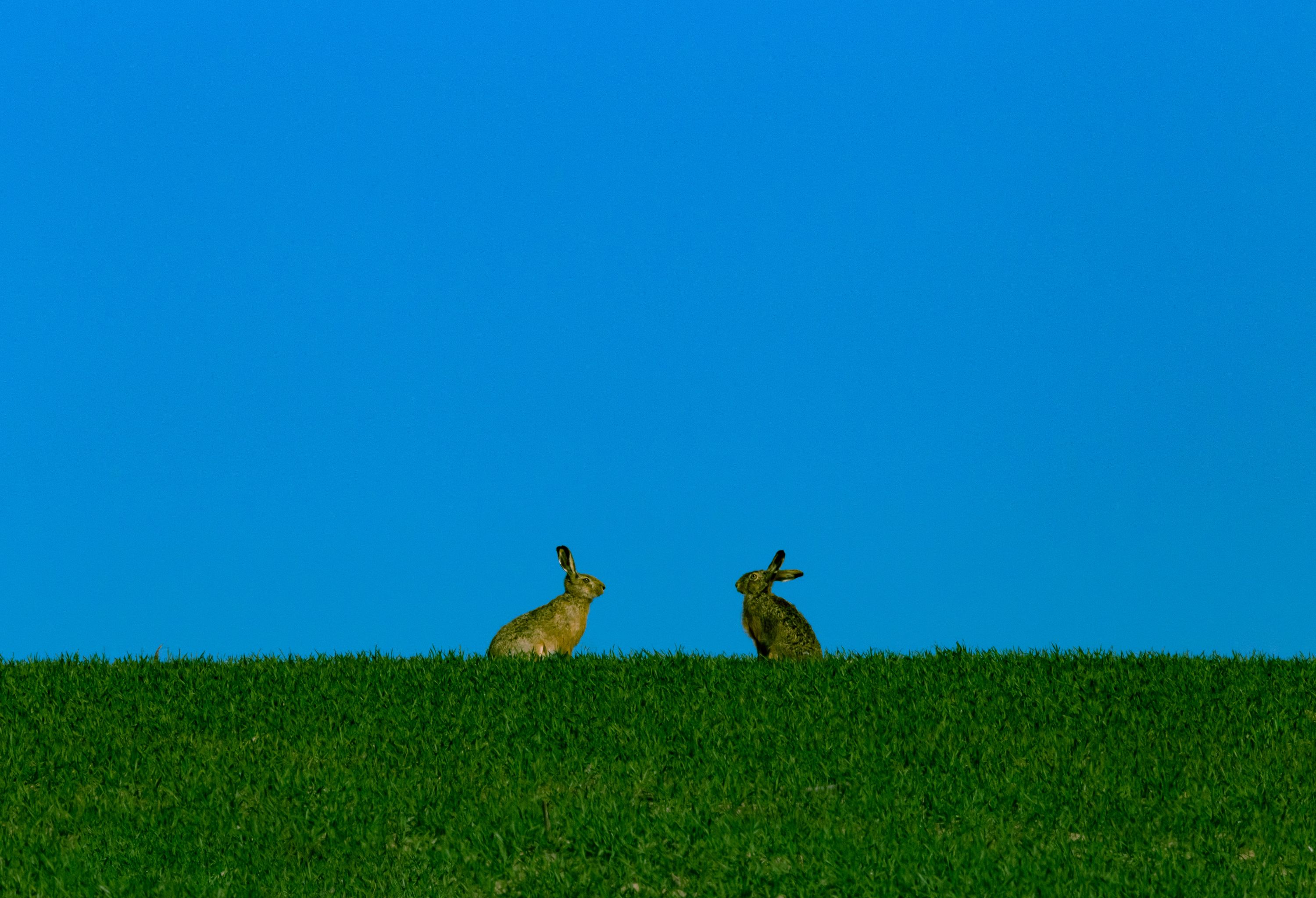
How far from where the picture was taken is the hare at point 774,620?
45.4ft

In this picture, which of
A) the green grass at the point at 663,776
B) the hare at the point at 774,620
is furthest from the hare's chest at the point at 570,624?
the hare at the point at 774,620

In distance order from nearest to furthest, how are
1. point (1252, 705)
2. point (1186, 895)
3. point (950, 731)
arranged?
point (1186, 895), point (950, 731), point (1252, 705)

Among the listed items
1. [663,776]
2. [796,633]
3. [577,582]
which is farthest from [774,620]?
[663,776]

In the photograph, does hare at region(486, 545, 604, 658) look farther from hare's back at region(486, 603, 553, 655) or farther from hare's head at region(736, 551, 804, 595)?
hare's head at region(736, 551, 804, 595)

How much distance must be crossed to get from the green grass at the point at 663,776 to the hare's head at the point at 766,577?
994 mm

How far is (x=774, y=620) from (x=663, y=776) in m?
3.98

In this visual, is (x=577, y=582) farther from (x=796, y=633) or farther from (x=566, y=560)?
(x=796, y=633)

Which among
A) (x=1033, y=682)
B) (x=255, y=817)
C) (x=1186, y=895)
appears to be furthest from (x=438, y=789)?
(x=1033, y=682)

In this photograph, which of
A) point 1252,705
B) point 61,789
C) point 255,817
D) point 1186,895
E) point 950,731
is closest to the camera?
point 1186,895

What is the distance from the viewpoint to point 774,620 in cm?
1399

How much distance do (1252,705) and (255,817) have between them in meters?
8.70

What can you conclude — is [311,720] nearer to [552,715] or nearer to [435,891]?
[552,715]

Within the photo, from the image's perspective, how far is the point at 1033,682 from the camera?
13.0m

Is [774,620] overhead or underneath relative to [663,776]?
overhead
